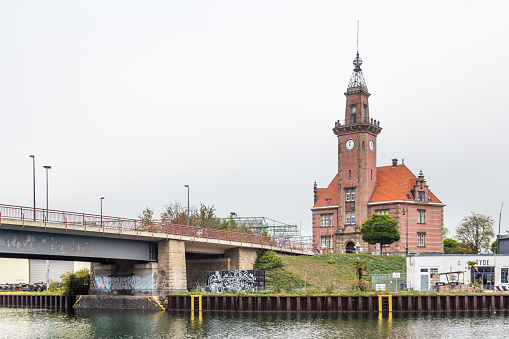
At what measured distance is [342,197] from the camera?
113688mm

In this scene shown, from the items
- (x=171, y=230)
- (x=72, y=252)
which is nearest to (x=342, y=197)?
(x=171, y=230)

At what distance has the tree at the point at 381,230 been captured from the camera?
99.2 metres

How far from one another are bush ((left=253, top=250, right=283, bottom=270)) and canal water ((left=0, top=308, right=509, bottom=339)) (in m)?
18.0

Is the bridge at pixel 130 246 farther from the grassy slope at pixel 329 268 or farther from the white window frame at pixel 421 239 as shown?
the white window frame at pixel 421 239

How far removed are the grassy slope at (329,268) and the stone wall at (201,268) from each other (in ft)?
17.9

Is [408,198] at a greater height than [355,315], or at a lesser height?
greater

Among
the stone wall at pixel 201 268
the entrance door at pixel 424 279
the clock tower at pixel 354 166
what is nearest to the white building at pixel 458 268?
the entrance door at pixel 424 279

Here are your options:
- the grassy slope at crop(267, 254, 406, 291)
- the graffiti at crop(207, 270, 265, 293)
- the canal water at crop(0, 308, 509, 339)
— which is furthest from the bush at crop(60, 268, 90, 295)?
the grassy slope at crop(267, 254, 406, 291)

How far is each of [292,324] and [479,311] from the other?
17.8 meters

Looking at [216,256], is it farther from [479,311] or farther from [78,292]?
[479,311]

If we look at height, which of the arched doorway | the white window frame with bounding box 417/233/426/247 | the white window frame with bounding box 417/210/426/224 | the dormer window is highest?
the dormer window

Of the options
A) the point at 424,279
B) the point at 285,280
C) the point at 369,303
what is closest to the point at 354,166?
the point at 285,280

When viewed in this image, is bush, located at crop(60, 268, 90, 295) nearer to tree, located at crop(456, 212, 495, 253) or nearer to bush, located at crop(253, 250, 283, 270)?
bush, located at crop(253, 250, 283, 270)

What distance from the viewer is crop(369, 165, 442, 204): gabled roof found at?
109812 millimetres
